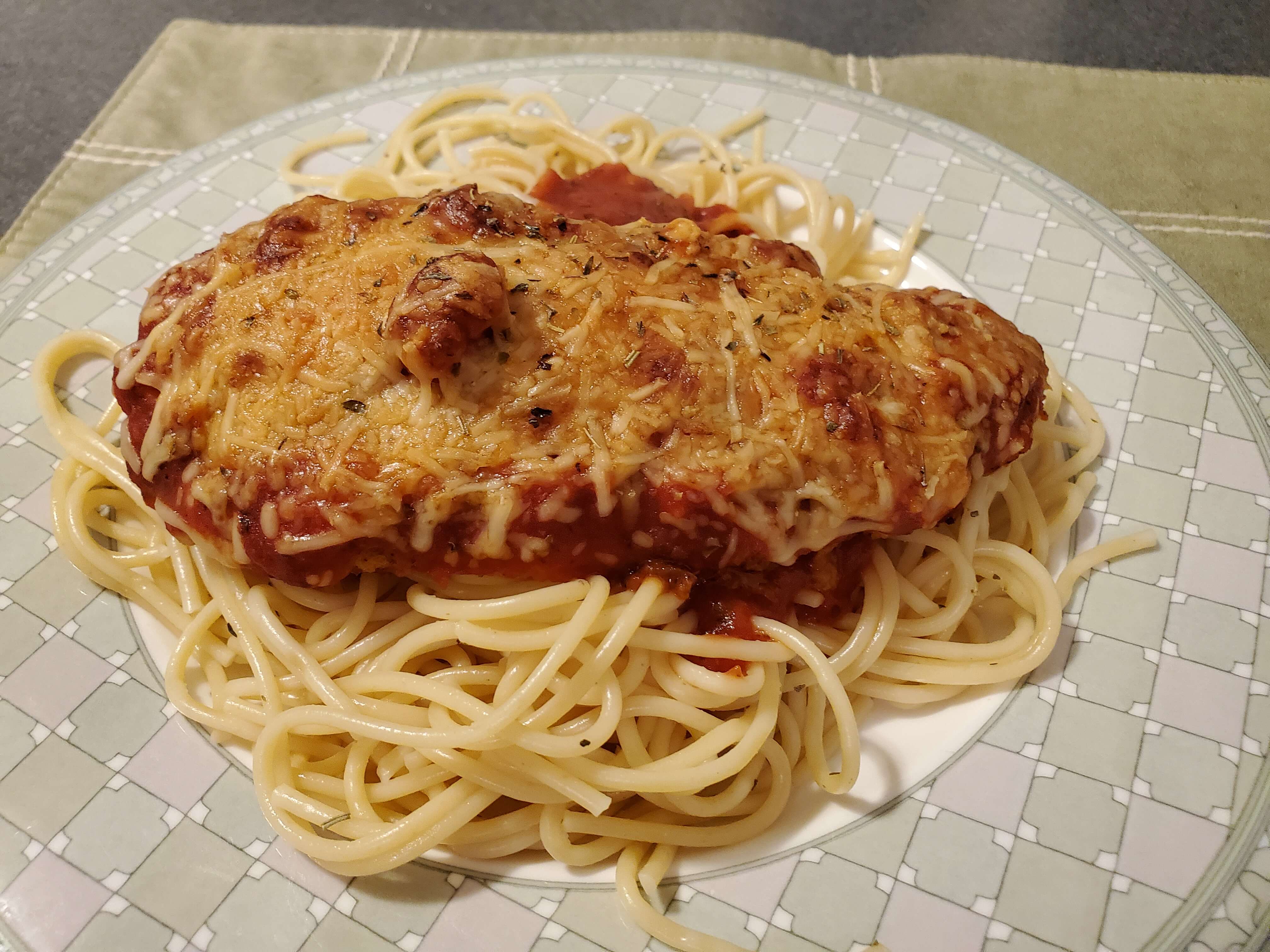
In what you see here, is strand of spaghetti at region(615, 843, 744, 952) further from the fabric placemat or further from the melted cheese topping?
the fabric placemat

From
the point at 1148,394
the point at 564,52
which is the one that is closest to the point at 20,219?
the point at 564,52

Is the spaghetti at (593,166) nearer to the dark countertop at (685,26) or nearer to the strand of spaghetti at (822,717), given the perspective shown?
the strand of spaghetti at (822,717)

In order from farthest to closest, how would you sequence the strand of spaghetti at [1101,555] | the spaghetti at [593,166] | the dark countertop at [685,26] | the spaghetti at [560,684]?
1. the dark countertop at [685,26]
2. the spaghetti at [593,166]
3. the strand of spaghetti at [1101,555]
4. the spaghetti at [560,684]

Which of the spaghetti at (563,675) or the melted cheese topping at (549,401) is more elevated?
the melted cheese topping at (549,401)

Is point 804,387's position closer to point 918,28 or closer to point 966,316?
point 966,316

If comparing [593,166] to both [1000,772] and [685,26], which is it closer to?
[685,26]

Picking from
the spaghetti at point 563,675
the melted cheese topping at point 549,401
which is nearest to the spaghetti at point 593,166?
the spaghetti at point 563,675

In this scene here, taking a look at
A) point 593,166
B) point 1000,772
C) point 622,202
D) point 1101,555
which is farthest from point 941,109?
point 1000,772
